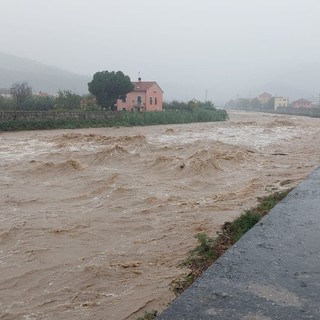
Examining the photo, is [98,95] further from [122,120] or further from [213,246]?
[213,246]

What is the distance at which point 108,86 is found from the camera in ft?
149

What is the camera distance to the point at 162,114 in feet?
153

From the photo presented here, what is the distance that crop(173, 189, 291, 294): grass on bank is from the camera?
17.9ft

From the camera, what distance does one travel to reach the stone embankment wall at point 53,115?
33166mm

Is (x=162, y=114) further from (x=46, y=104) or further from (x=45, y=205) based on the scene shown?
(x=45, y=205)

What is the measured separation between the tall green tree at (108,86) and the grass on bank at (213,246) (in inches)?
1525

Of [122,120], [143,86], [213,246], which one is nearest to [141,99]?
[143,86]

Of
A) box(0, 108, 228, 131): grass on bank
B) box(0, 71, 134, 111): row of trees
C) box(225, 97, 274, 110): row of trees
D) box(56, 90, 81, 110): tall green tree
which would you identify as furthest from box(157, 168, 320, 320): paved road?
box(225, 97, 274, 110): row of trees

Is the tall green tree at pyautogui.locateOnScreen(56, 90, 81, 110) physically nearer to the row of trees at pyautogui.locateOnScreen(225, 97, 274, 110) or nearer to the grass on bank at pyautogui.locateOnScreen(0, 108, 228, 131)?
the grass on bank at pyautogui.locateOnScreen(0, 108, 228, 131)

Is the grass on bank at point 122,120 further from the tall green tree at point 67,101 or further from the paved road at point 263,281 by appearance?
the paved road at point 263,281

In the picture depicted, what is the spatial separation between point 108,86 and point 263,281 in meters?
42.5

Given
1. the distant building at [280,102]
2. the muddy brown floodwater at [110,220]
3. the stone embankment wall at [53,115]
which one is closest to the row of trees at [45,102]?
the stone embankment wall at [53,115]

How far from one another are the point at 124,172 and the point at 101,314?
10.4 m

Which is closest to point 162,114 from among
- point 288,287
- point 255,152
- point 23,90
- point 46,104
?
point 46,104
